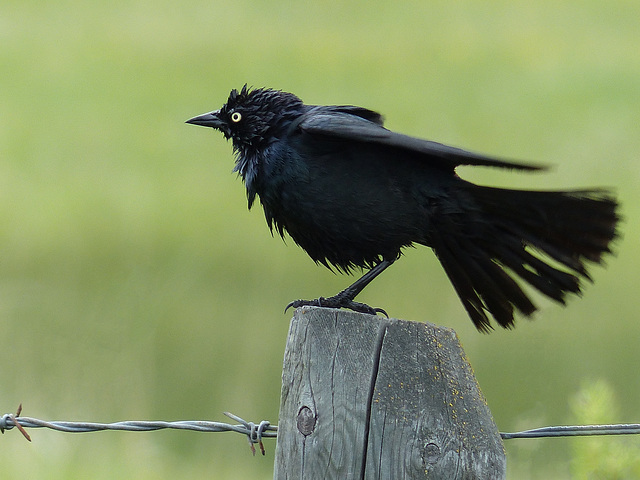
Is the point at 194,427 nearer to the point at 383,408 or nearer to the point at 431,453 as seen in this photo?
the point at 383,408

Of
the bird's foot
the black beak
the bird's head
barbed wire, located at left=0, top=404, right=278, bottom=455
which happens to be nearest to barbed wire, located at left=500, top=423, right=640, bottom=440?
barbed wire, located at left=0, top=404, right=278, bottom=455

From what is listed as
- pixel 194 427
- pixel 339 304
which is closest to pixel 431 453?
pixel 194 427

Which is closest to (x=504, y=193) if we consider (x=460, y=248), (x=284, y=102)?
(x=460, y=248)

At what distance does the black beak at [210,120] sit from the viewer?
4145 mm

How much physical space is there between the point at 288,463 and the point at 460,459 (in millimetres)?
482

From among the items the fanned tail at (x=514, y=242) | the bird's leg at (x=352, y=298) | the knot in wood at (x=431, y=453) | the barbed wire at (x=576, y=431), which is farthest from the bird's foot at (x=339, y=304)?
the knot in wood at (x=431, y=453)

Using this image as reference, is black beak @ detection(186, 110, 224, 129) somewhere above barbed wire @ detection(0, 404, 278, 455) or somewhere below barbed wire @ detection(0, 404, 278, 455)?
above

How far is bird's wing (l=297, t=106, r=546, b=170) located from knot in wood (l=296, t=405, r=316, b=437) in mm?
1007

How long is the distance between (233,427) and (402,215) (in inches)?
52.4

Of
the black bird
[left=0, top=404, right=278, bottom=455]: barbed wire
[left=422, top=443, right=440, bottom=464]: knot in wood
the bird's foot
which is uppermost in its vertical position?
the black bird

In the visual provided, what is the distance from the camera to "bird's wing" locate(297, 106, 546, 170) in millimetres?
2757

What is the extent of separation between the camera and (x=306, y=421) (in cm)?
226

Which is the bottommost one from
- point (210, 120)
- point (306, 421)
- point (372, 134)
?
point (306, 421)

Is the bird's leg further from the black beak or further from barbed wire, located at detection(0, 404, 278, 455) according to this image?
the black beak
